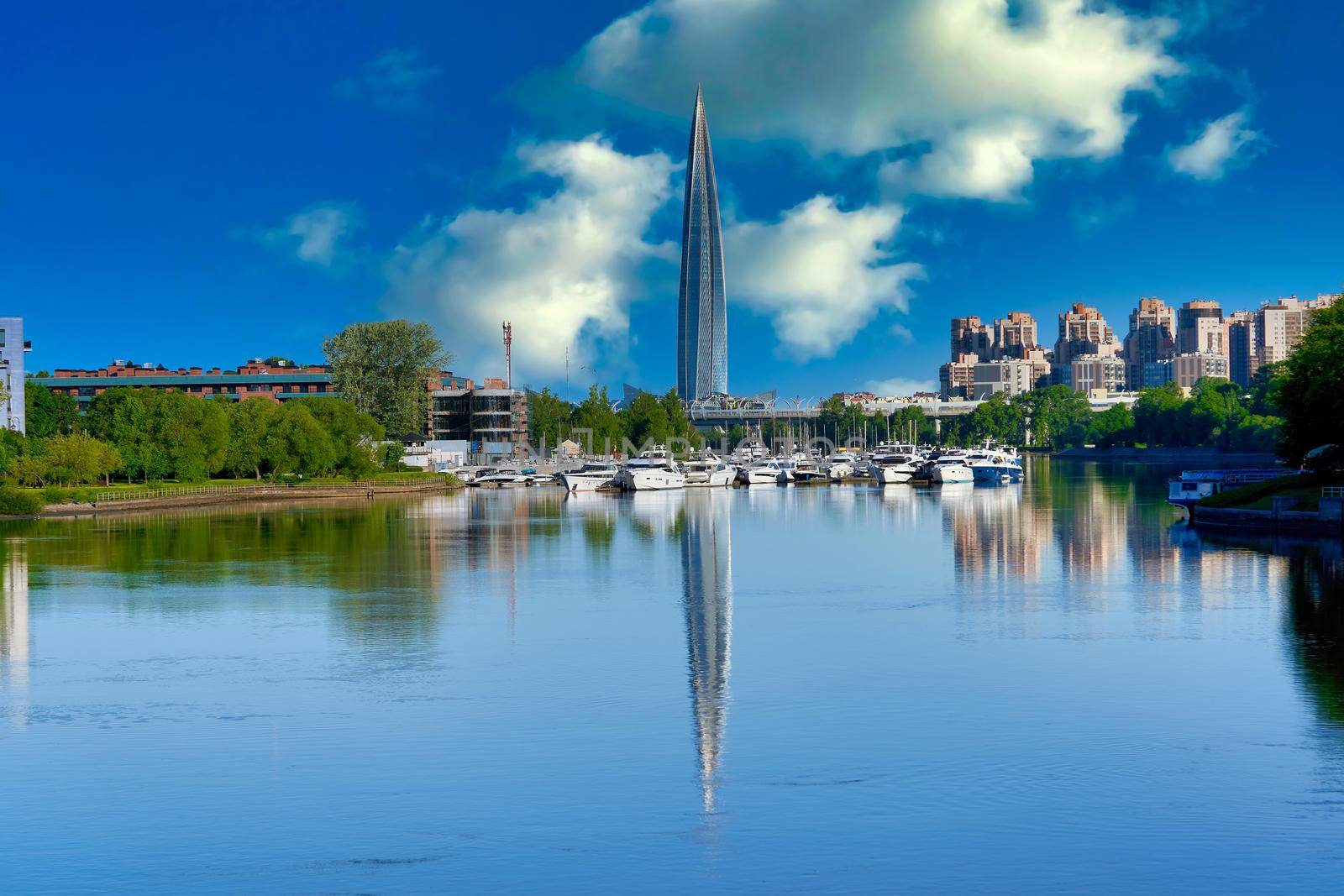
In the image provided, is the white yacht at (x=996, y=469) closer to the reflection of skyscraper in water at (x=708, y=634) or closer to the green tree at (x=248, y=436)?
the green tree at (x=248, y=436)

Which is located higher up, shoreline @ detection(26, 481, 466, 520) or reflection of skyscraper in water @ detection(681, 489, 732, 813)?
shoreline @ detection(26, 481, 466, 520)

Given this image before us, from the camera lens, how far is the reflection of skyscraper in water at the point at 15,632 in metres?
27.3

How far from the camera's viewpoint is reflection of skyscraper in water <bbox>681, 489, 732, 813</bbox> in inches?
894

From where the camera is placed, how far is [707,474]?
15038 centimetres

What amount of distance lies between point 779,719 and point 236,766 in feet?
28.8

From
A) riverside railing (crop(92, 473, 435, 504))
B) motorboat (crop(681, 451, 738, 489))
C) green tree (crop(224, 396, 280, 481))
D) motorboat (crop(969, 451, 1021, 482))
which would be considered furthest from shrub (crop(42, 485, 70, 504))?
motorboat (crop(969, 451, 1021, 482))

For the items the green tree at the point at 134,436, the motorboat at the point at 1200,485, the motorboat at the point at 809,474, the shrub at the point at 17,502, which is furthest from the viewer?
the motorboat at the point at 809,474

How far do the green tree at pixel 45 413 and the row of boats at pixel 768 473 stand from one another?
41.3m

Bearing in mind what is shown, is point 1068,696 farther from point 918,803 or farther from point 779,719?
point 918,803

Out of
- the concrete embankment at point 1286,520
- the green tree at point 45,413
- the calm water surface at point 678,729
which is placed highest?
the green tree at point 45,413

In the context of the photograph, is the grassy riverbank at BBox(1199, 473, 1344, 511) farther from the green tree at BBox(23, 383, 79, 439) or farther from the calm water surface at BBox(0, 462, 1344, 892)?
the green tree at BBox(23, 383, 79, 439)

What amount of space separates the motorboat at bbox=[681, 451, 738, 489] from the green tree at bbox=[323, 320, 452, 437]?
30.8 metres

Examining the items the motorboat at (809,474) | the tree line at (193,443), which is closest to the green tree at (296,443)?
the tree line at (193,443)

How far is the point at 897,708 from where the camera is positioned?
25469 millimetres
